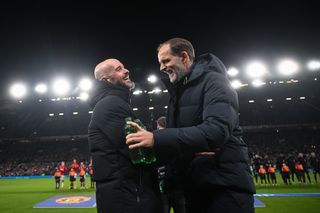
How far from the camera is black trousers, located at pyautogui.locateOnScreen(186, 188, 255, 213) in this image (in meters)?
1.98

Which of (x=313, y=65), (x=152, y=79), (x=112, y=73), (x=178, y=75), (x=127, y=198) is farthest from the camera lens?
(x=152, y=79)

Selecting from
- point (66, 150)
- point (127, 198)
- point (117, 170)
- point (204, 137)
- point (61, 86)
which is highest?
point (61, 86)

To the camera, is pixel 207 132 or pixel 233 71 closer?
pixel 207 132

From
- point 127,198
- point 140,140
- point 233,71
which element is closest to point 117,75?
point 127,198

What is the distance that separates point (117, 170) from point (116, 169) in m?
0.01

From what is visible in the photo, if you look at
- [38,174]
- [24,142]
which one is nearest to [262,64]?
[38,174]

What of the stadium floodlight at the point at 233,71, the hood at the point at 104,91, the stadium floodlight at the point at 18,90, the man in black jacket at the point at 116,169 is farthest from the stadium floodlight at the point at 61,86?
the man in black jacket at the point at 116,169

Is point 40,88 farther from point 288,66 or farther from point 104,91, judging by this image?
point 104,91

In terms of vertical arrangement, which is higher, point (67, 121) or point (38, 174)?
point (67, 121)

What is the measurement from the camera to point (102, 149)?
113 inches

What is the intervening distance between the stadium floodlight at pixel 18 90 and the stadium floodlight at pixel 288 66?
27.3 meters

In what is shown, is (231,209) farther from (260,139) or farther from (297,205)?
(260,139)

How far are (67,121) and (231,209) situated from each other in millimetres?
48982

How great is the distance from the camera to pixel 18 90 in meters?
29.7
